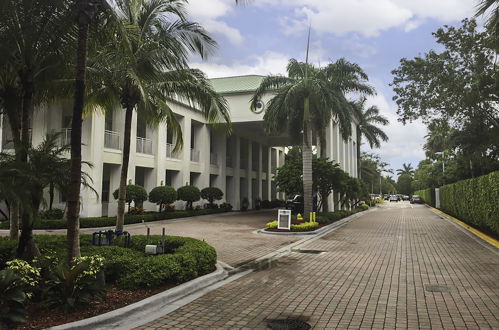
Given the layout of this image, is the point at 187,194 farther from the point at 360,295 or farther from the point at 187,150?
the point at 360,295

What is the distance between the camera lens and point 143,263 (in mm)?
7352

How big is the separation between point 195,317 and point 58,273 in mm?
2110

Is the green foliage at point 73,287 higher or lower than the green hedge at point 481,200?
lower

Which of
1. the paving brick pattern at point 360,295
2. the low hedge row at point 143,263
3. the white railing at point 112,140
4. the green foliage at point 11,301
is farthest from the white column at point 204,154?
the green foliage at point 11,301

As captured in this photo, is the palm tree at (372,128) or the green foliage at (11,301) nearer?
the green foliage at (11,301)

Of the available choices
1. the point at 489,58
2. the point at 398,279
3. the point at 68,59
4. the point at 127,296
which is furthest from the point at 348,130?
the point at 127,296

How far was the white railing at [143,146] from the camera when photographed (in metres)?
26.6

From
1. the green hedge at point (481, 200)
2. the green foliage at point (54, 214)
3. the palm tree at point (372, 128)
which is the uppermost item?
the palm tree at point (372, 128)

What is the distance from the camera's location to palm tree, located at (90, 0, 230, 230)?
10.3m

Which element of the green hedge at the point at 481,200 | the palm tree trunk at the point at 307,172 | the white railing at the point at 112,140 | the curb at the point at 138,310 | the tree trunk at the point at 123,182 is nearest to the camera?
the curb at the point at 138,310

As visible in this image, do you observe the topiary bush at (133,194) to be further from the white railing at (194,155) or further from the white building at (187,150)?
the white railing at (194,155)

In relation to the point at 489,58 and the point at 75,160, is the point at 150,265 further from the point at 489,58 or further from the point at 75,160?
the point at 489,58

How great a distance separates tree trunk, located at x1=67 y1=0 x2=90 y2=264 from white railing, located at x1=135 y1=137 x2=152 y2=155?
65.6ft

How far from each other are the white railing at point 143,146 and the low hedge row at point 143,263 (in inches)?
678
